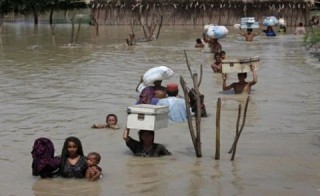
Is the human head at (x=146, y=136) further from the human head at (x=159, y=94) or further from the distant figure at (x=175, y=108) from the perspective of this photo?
the human head at (x=159, y=94)

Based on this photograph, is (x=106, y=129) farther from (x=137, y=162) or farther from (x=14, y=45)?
(x=14, y=45)

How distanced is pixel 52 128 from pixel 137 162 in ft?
7.57

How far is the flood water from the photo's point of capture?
20.8 feet

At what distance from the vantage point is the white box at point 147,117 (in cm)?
685

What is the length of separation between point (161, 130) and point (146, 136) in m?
1.64

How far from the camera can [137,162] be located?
722 cm

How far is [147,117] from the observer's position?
22.6ft

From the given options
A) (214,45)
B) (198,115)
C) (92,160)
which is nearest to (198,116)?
(198,115)

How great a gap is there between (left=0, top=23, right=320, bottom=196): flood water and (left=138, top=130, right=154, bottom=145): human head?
215 millimetres

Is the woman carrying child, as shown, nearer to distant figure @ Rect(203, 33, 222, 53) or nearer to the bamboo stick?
the bamboo stick

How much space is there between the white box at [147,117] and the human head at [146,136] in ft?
1.00

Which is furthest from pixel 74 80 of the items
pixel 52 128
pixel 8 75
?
pixel 52 128

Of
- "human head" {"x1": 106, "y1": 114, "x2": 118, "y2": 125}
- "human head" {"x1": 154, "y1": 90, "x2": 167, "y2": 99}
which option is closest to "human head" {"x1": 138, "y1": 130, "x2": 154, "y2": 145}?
"human head" {"x1": 106, "y1": 114, "x2": 118, "y2": 125}

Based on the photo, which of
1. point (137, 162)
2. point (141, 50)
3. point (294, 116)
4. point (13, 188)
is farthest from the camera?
point (141, 50)
